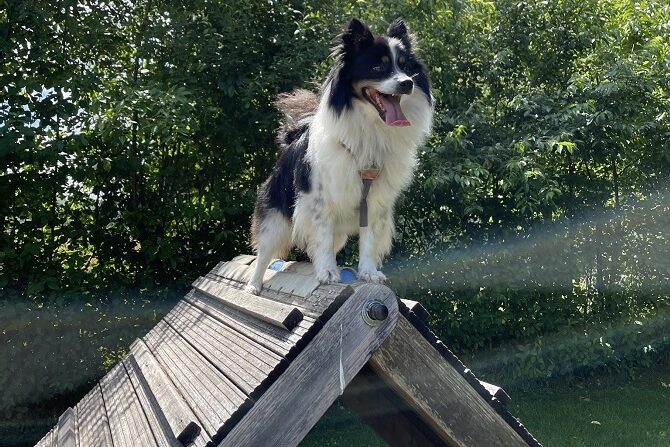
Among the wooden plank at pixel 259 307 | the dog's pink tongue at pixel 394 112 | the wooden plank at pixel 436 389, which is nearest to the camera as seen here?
the wooden plank at pixel 436 389

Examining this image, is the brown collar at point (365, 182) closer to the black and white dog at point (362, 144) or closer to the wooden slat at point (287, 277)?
the black and white dog at point (362, 144)

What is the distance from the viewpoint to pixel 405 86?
284 centimetres

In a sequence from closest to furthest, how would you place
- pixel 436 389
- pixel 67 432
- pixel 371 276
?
1. pixel 436 389
2. pixel 371 276
3. pixel 67 432

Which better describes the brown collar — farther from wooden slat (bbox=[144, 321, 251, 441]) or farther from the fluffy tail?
wooden slat (bbox=[144, 321, 251, 441])

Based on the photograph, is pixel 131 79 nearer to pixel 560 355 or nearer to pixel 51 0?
pixel 51 0

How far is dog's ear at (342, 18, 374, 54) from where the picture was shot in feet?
9.93

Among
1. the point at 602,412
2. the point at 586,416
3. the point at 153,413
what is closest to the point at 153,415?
the point at 153,413

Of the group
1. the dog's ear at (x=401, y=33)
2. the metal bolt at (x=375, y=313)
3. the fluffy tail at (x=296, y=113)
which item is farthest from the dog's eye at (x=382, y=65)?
the metal bolt at (x=375, y=313)

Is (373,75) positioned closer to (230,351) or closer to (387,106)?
(387,106)

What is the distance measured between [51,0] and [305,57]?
6.49 ft

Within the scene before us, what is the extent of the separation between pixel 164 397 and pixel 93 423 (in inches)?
31.3

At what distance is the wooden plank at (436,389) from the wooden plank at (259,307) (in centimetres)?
30

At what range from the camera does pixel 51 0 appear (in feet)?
17.3

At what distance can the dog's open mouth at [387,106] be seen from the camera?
290 cm
